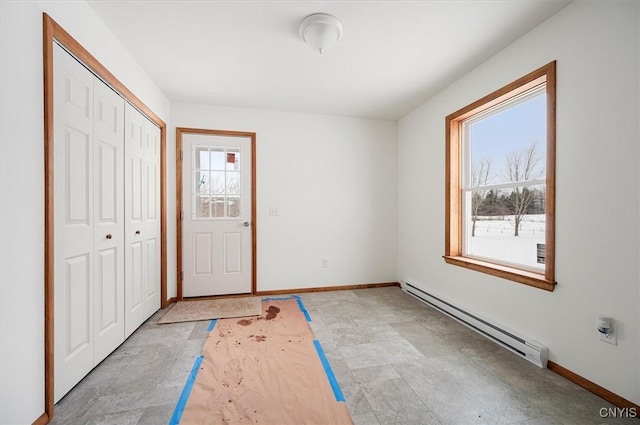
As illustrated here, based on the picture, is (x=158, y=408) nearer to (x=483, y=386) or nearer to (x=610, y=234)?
(x=483, y=386)

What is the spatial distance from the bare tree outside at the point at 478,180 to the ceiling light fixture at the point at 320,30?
188 cm

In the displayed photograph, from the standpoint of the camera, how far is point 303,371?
1851 millimetres

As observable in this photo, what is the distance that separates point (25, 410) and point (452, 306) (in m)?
3.19

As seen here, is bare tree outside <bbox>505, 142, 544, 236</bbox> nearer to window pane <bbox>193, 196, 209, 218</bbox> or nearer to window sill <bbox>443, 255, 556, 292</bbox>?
window sill <bbox>443, 255, 556, 292</bbox>

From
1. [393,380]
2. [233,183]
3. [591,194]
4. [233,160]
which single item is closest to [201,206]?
[233,183]

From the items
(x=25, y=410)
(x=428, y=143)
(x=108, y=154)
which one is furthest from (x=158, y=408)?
(x=428, y=143)

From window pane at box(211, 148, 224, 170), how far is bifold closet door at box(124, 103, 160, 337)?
0.63 meters

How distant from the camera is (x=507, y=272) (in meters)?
2.21

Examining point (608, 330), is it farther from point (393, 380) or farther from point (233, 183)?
point (233, 183)

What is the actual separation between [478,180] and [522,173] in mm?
512

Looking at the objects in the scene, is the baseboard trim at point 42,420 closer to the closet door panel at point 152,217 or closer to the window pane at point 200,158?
the closet door panel at point 152,217

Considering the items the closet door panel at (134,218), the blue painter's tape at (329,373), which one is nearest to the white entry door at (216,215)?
the closet door panel at (134,218)

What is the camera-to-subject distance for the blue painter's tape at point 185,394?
142 centimetres

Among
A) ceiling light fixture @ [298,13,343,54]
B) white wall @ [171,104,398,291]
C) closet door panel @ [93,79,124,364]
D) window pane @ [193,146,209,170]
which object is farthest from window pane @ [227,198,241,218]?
ceiling light fixture @ [298,13,343,54]
